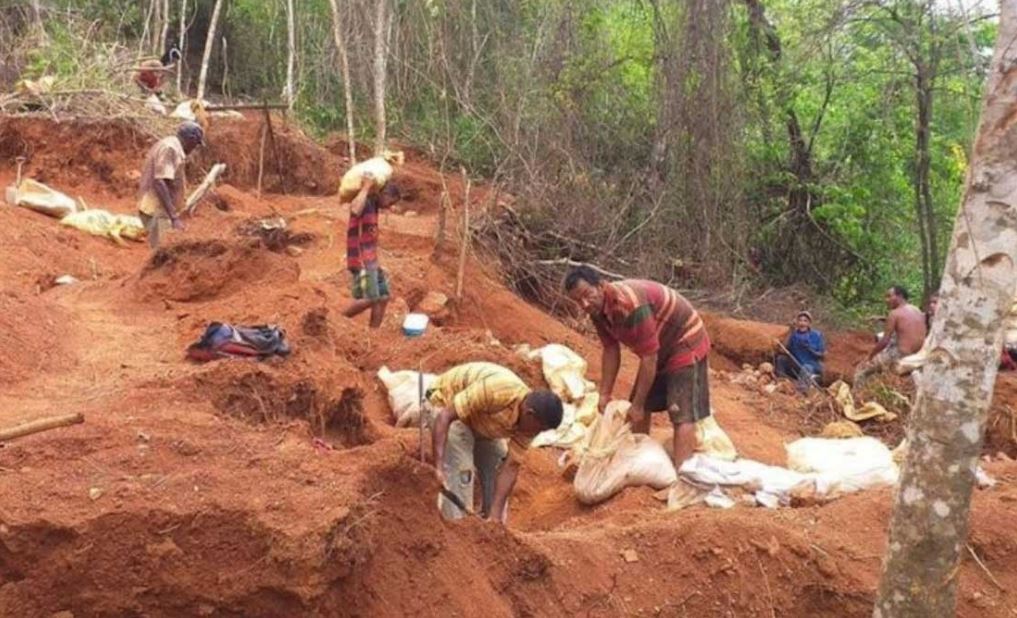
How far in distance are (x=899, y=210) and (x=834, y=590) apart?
12.4 meters

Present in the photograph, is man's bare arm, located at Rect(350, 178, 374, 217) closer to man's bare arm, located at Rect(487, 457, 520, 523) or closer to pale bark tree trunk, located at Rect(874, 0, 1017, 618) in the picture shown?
man's bare arm, located at Rect(487, 457, 520, 523)

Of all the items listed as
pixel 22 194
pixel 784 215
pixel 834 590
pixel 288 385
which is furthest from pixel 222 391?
pixel 784 215

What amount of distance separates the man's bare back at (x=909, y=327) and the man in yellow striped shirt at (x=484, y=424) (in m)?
6.18

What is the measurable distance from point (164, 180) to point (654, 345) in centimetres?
516

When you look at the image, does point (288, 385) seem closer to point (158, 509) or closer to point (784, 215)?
point (158, 509)

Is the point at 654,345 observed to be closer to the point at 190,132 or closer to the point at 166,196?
the point at 190,132

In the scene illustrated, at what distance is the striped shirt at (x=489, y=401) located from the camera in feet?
17.3

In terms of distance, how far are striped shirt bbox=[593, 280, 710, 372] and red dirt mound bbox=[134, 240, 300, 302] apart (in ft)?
12.9

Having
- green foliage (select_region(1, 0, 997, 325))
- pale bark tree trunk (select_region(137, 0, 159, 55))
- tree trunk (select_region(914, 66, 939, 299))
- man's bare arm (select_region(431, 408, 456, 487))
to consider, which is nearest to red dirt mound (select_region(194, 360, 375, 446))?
man's bare arm (select_region(431, 408, 456, 487))

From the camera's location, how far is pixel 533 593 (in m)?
4.71

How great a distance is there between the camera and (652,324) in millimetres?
6078

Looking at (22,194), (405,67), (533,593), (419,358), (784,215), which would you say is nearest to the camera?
(533,593)

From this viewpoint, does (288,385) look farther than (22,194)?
No

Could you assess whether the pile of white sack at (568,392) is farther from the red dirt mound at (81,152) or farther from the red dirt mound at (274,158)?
the red dirt mound at (274,158)
